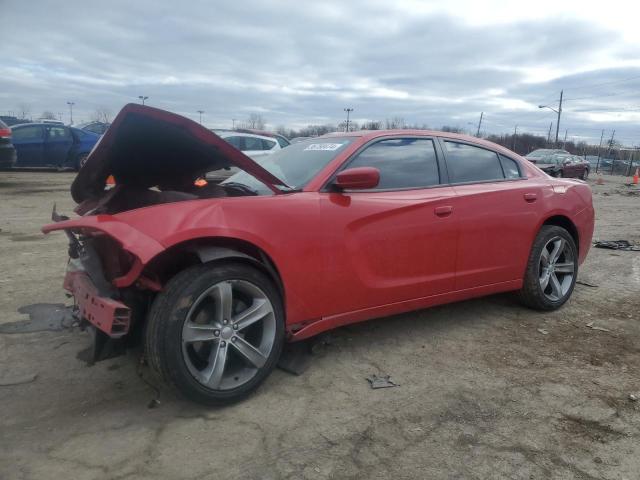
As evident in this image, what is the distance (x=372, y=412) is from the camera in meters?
2.78

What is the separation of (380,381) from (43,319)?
2614mm

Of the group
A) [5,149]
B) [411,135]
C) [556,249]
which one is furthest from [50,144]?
[556,249]

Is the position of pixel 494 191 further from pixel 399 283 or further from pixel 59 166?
pixel 59 166

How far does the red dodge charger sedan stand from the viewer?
2.66 metres

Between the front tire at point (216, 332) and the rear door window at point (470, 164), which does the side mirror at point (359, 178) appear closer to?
the front tire at point (216, 332)

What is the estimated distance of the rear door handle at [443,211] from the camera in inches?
143

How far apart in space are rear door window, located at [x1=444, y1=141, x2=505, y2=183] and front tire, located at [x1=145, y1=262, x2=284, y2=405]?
1.87 m

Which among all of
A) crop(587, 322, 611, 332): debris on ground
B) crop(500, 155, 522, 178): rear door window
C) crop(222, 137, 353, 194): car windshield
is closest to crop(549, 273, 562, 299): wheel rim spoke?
crop(587, 322, 611, 332): debris on ground

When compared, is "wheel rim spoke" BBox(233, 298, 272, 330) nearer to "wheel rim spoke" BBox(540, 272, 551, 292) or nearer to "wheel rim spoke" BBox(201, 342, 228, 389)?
"wheel rim spoke" BBox(201, 342, 228, 389)

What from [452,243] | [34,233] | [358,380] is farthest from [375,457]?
[34,233]

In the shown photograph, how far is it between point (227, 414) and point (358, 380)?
84cm

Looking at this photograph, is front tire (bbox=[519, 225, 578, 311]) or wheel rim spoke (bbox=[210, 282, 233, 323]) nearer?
wheel rim spoke (bbox=[210, 282, 233, 323])

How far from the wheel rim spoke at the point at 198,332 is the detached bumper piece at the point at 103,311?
28 cm

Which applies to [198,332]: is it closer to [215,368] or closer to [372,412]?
[215,368]
